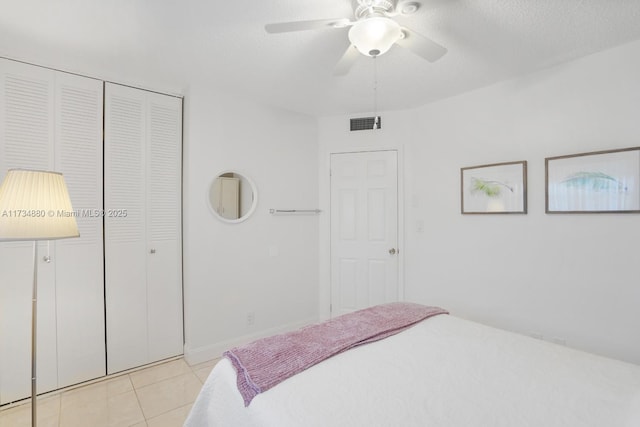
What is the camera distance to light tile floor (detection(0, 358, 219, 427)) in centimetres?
186

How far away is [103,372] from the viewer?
231 centimetres

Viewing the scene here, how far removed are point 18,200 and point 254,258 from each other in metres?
1.78

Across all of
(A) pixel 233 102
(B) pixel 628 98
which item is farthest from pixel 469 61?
(A) pixel 233 102

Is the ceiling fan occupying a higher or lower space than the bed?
higher

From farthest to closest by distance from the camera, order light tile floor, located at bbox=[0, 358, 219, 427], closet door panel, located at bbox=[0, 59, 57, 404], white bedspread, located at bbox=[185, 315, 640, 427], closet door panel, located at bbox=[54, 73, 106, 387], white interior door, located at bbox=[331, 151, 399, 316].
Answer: white interior door, located at bbox=[331, 151, 399, 316] < closet door panel, located at bbox=[54, 73, 106, 387] < closet door panel, located at bbox=[0, 59, 57, 404] < light tile floor, located at bbox=[0, 358, 219, 427] < white bedspread, located at bbox=[185, 315, 640, 427]

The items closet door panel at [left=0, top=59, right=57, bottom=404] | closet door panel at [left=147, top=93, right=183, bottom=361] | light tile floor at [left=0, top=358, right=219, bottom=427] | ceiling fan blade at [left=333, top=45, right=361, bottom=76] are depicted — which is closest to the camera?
ceiling fan blade at [left=333, top=45, right=361, bottom=76]

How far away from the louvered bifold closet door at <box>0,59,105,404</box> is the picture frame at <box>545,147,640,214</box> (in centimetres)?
336

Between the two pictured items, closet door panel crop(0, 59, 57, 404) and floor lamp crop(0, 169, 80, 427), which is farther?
closet door panel crop(0, 59, 57, 404)

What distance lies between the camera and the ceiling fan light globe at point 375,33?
1.36m

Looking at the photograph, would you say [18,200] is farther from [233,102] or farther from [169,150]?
[233,102]

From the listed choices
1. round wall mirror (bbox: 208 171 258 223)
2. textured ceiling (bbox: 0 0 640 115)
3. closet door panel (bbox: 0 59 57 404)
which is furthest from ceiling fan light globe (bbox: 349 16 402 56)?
closet door panel (bbox: 0 59 57 404)

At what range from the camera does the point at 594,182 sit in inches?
79.0

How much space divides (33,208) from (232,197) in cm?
154

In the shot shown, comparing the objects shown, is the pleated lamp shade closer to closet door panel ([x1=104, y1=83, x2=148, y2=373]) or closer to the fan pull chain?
closet door panel ([x1=104, y1=83, x2=148, y2=373])
